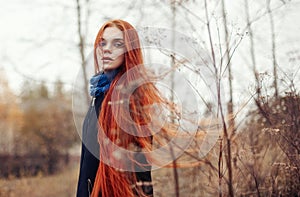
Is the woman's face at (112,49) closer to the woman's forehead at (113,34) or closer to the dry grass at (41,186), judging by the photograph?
the woman's forehead at (113,34)

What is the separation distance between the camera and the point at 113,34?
211 cm

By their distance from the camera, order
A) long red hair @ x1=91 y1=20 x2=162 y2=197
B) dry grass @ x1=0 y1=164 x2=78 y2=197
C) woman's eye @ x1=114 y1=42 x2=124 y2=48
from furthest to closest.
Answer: dry grass @ x1=0 y1=164 x2=78 y2=197, woman's eye @ x1=114 y1=42 x2=124 y2=48, long red hair @ x1=91 y1=20 x2=162 y2=197

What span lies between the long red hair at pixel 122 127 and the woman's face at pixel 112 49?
0.08 feet


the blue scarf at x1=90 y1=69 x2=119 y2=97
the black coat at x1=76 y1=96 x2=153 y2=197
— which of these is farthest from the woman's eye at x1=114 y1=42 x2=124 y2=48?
the black coat at x1=76 y1=96 x2=153 y2=197

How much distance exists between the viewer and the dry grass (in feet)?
26.3

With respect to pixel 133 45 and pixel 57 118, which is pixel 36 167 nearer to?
pixel 57 118

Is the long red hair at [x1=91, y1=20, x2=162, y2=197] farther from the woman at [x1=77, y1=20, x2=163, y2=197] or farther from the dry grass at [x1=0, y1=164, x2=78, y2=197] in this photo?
the dry grass at [x1=0, y1=164, x2=78, y2=197]

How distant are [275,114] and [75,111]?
129 centimetres

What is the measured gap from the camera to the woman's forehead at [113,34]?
6.91 feet

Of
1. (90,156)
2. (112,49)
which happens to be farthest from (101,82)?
(90,156)

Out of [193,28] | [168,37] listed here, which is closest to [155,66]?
[168,37]

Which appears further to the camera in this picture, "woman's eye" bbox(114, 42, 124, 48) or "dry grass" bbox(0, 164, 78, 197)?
"dry grass" bbox(0, 164, 78, 197)

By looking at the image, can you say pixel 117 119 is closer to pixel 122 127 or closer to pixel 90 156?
pixel 122 127

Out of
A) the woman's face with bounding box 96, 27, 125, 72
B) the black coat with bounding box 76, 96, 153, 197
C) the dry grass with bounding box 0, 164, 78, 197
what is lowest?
the dry grass with bounding box 0, 164, 78, 197
